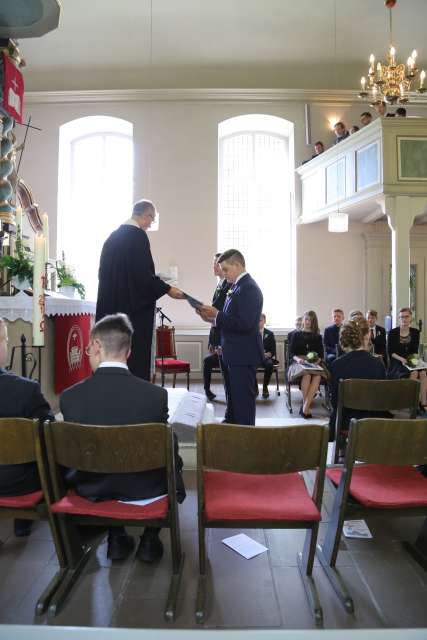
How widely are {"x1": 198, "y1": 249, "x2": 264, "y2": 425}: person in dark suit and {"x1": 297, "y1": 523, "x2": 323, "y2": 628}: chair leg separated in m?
1.43

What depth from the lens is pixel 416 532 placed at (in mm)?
2598

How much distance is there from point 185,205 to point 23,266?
584 centimetres

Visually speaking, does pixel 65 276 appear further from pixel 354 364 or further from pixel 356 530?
pixel 356 530

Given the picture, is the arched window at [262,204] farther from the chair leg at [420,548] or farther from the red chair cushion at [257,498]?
the red chair cushion at [257,498]

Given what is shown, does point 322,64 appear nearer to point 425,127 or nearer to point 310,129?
point 310,129

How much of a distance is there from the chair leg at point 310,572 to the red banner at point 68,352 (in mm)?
2720

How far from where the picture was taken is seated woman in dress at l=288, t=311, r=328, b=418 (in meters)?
5.86

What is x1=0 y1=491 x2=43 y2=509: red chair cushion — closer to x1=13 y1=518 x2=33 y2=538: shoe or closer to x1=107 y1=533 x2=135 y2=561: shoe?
x1=107 y1=533 x2=135 y2=561: shoe

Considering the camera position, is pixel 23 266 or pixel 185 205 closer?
pixel 23 266

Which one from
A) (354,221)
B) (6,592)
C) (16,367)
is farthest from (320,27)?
(6,592)

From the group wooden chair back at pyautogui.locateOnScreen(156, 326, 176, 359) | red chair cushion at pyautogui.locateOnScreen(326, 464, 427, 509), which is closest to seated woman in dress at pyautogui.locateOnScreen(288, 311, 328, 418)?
wooden chair back at pyautogui.locateOnScreen(156, 326, 176, 359)

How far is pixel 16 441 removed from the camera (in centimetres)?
189

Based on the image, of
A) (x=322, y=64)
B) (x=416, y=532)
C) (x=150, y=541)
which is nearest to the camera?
(x=150, y=541)

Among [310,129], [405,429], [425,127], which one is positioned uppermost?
[310,129]
